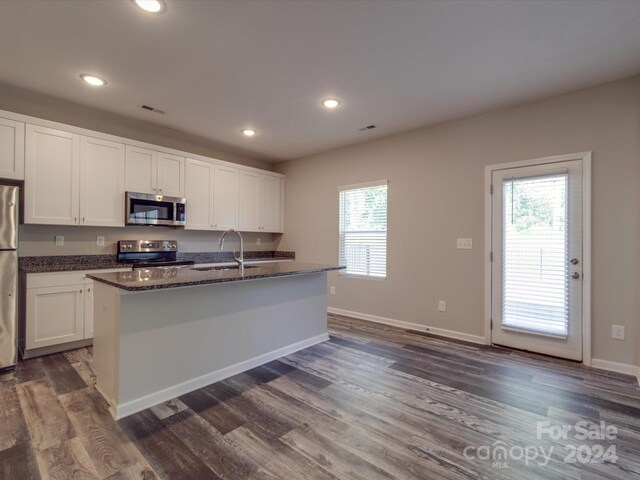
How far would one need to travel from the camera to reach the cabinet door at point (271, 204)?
5426 millimetres

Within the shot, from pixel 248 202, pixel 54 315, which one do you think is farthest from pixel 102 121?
pixel 54 315

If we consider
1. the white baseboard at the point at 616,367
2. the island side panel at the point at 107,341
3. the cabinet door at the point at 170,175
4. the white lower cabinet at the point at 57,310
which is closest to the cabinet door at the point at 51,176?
the white lower cabinet at the point at 57,310

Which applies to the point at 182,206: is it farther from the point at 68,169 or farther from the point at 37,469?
the point at 37,469

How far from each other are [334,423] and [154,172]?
3613mm

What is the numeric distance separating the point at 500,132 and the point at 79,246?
5007 millimetres

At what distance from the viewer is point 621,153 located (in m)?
2.84

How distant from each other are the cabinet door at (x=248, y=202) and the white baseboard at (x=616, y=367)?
4.58 metres

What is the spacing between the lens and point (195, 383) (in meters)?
2.44

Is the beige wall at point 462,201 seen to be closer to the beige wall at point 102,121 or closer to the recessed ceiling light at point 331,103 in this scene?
the recessed ceiling light at point 331,103

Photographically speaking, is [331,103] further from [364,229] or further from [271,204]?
[271,204]

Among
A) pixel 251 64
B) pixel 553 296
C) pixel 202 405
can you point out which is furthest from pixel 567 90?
pixel 202 405

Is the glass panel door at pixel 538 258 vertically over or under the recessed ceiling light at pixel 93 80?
under

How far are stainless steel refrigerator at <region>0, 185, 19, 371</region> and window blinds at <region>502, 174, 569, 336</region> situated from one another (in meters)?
4.83

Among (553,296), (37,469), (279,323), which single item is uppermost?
(553,296)
